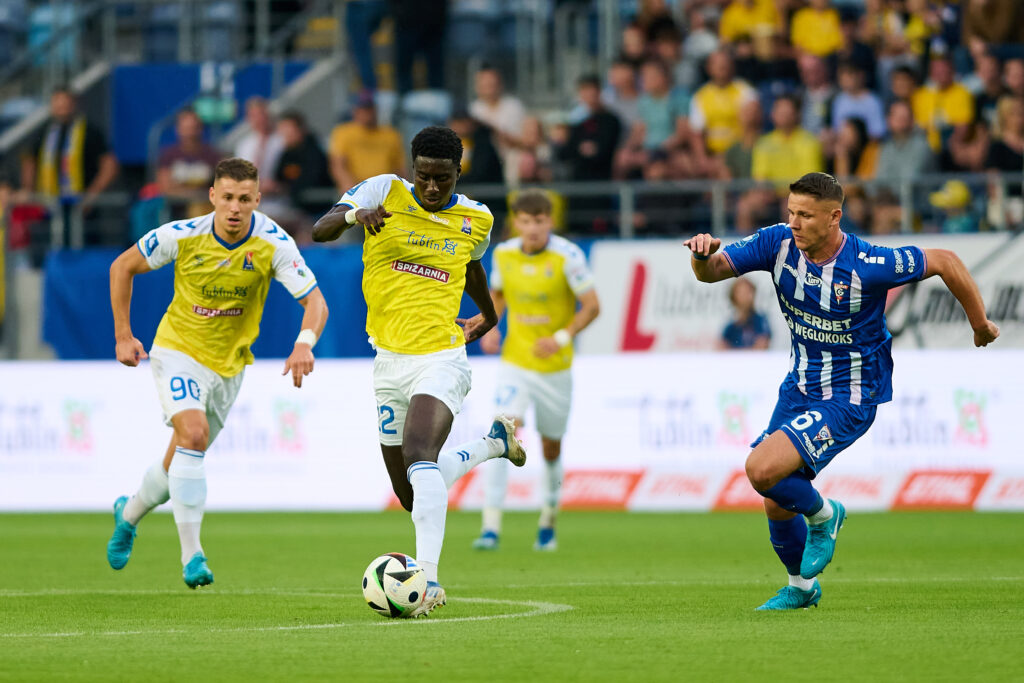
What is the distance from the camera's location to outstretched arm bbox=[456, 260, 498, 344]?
9531 millimetres

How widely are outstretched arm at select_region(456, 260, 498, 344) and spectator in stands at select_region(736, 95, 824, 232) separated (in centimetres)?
951

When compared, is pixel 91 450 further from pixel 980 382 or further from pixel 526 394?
pixel 980 382

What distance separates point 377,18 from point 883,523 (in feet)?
36.5

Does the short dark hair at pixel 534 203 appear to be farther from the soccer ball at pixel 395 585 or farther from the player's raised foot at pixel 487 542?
the soccer ball at pixel 395 585

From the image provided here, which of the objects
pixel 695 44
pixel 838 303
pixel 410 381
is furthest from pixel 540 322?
pixel 695 44

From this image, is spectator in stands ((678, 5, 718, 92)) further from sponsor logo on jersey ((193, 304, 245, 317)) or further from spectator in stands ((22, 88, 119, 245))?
sponsor logo on jersey ((193, 304, 245, 317))

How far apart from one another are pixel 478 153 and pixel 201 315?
31.3 ft

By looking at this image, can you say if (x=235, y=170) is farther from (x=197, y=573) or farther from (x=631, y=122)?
(x=631, y=122)

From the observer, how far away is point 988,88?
1944cm

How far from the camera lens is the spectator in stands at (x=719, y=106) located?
20188 millimetres

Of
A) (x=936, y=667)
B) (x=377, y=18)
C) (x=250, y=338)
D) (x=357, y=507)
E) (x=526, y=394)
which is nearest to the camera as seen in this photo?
(x=936, y=667)

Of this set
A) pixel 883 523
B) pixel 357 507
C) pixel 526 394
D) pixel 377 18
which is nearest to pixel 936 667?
pixel 526 394

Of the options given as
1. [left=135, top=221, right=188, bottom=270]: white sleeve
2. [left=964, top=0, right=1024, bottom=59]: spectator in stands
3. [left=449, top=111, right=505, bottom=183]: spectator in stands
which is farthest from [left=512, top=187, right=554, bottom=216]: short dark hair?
[left=964, top=0, right=1024, bottom=59]: spectator in stands

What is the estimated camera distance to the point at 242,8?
2684 cm
